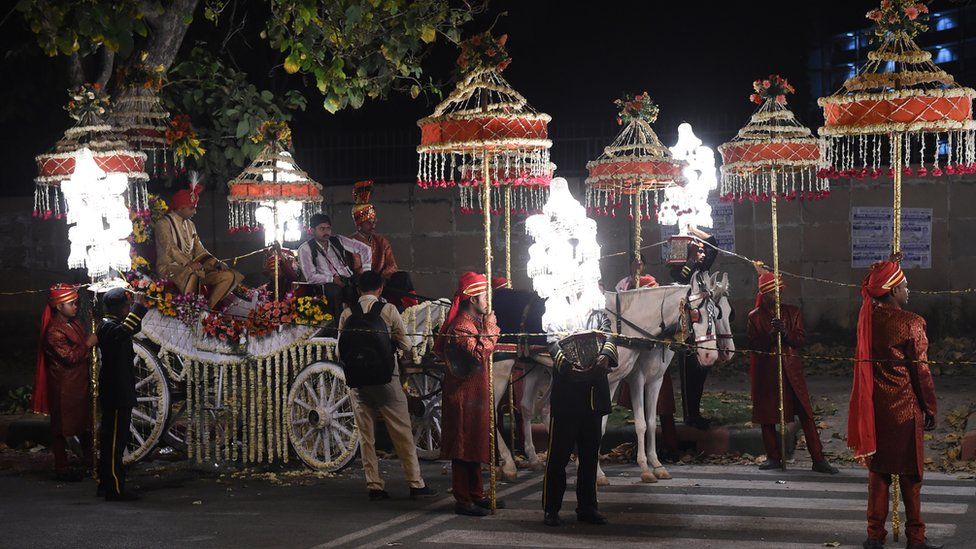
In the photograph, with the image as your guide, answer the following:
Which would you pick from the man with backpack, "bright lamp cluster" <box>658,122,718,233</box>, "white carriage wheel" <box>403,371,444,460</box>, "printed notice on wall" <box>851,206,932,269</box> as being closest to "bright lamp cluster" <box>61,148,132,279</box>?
the man with backpack

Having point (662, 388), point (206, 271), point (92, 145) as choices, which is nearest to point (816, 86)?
point (662, 388)

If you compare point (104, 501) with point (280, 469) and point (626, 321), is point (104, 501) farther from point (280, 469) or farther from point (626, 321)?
point (626, 321)

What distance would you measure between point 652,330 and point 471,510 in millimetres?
2904

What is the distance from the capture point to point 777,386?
39.9 feet

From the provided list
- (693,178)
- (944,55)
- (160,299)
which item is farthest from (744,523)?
(944,55)

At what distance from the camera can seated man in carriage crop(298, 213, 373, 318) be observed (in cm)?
1327

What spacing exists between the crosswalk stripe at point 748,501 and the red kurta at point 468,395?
108 centimetres

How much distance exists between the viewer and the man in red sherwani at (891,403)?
8500 millimetres

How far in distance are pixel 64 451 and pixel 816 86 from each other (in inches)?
607

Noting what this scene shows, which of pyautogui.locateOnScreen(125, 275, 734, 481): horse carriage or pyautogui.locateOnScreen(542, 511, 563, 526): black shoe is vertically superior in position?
pyautogui.locateOnScreen(125, 275, 734, 481): horse carriage

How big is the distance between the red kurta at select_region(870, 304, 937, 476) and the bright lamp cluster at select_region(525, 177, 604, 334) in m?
2.23

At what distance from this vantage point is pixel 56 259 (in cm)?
1948

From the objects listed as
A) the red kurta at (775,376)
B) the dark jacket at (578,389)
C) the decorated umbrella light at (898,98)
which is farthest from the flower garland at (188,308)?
the decorated umbrella light at (898,98)

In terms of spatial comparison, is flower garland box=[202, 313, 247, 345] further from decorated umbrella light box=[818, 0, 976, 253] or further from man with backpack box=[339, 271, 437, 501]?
decorated umbrella light box=[818, 0, 976, 253]
